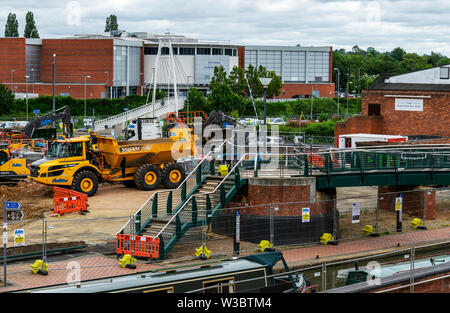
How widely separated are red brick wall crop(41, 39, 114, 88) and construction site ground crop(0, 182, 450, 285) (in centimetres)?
6440

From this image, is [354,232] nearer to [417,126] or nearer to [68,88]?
[417,126]

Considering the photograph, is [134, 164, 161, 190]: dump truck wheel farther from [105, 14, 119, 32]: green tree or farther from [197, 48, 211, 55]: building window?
[105, 14, 119, 32]: green tree

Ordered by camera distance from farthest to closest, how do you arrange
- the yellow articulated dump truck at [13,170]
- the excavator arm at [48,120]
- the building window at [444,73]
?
the building window at [444,73] < the excavator arm at [48,120] < the yellow articulated dump truck at [13,170]

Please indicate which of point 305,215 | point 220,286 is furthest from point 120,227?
point 220,286

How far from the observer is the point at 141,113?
276 feet

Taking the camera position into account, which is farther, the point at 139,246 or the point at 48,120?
the point at 48,120

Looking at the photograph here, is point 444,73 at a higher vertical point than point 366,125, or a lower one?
higher

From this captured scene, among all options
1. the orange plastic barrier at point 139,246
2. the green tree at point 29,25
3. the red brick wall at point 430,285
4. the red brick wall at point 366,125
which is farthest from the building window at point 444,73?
the green tree at point 29,25

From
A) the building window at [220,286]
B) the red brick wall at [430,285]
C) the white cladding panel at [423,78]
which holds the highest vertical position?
the white cladding panel at [423,78]

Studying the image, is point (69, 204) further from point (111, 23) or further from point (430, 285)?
point (111, 23)

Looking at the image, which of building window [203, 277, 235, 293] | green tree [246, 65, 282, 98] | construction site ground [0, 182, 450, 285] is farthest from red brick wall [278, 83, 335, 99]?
building window [203, 277, 235, 293]

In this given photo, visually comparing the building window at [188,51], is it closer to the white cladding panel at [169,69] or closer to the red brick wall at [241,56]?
the white cladding panel at [169,69]

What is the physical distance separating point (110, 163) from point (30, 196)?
4271 millimetres

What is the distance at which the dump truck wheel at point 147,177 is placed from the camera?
3794 cm
